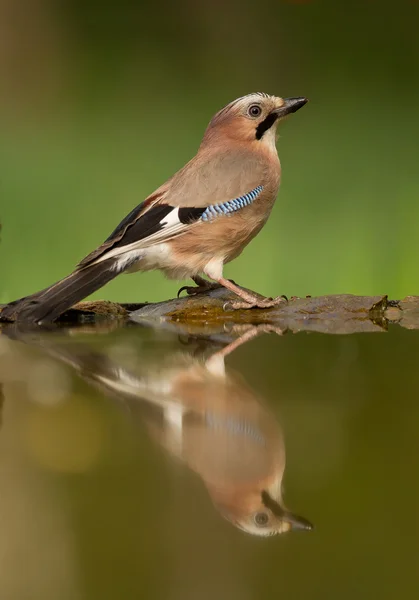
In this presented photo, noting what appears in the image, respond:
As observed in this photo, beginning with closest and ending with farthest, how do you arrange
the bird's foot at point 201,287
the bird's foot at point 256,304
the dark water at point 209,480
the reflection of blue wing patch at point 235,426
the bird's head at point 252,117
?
the dark water at point 209,480 → the reflection of blue wing patch at point 235,426 → the bird's foot at point 256,304 → the bird's foot at point 201,287 → the bird's head at point 252,117

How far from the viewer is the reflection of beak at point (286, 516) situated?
77cm

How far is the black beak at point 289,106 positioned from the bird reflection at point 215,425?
142 centimetres

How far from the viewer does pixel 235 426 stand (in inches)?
43.3

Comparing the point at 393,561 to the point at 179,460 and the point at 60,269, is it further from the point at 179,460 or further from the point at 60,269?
the point at 60,269

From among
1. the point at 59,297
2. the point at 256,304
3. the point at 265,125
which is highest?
the point at 265,125

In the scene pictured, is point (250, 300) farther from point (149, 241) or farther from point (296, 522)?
point (296, 522)

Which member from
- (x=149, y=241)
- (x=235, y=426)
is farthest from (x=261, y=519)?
(x=149, y=241)

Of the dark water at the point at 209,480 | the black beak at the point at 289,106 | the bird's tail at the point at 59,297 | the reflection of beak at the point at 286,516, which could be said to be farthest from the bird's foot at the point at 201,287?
the reflection of beak at the point at 286,516

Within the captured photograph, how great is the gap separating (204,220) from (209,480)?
1.80 metres

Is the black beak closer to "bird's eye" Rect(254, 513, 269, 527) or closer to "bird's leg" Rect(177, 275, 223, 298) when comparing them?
"bird's leg" Rect(177, 275, 223, 298)

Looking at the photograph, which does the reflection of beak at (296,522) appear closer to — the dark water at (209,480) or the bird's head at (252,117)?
the dark water at (209,480)

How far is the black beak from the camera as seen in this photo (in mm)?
2863

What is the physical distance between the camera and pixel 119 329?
2244mm

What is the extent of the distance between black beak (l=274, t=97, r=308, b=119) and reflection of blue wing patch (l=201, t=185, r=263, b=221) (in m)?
0.40
